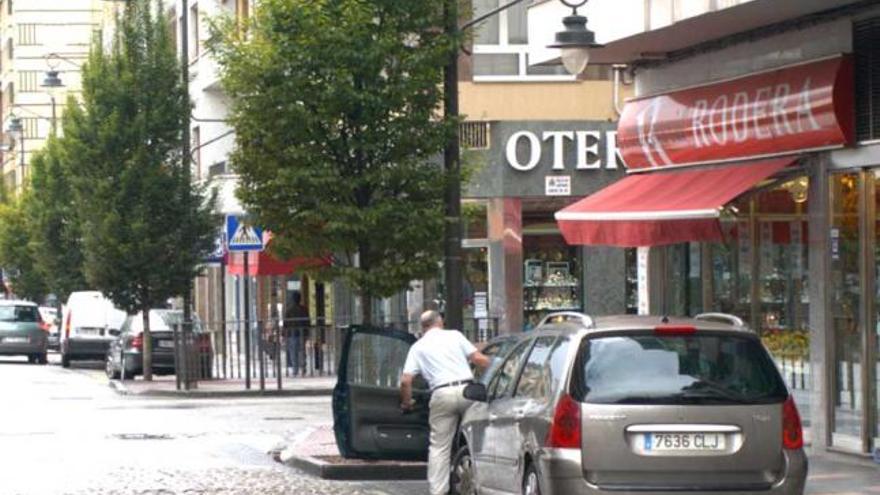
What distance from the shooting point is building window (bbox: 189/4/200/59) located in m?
58.3

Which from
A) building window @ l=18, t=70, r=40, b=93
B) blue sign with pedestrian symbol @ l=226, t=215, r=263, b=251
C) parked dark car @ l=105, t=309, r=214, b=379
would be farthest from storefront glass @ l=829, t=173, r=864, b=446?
building window @ l=18, t=70, r=40, b=93

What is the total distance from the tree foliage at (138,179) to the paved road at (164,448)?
142 inches

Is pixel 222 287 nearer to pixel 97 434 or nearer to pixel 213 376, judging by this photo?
pixel 213 376

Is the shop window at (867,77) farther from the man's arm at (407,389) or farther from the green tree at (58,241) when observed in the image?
the green tree at (58,241)

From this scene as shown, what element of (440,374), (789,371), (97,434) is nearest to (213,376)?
(97,434)

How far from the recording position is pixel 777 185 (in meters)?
20.0

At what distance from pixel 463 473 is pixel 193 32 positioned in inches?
1819

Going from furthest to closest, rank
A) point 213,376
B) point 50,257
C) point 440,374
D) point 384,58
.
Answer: point 50,257, point 213,376, point 384,58, point 440,374

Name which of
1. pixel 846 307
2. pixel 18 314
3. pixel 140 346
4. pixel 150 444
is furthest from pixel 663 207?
pixel 18 314

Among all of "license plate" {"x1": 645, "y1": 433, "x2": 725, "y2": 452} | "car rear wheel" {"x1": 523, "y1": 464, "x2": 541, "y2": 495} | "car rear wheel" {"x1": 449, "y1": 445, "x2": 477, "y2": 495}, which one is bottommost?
"car rear wheel" {"x1": 449, "y1": 445, "x2": 477, "y2": 495}

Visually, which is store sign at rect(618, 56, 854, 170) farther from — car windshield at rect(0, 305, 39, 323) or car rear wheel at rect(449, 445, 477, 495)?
car windshield at rect(0, 305, 39, 323)

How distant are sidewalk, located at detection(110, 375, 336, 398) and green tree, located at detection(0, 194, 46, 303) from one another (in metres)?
29.6

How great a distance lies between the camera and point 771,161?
1939 centimetres

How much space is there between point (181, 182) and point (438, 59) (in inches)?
731
